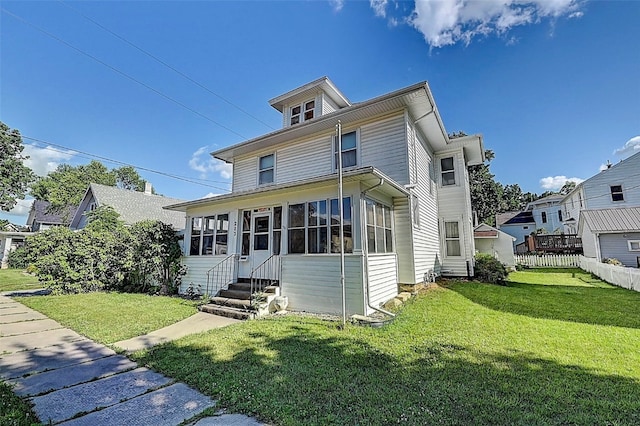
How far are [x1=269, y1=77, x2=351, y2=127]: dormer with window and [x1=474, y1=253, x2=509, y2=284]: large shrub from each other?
30.9 feet

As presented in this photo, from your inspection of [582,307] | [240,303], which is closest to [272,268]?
[240,303]

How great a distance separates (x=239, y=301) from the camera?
746cm

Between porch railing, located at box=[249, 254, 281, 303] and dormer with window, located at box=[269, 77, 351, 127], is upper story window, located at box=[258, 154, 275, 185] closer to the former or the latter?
dormer with window, located at box=[269, 77, 351, 127]

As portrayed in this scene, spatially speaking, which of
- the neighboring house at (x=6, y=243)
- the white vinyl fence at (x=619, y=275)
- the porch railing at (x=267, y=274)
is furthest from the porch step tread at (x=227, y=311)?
the neighboring house at (x=6, y=243)

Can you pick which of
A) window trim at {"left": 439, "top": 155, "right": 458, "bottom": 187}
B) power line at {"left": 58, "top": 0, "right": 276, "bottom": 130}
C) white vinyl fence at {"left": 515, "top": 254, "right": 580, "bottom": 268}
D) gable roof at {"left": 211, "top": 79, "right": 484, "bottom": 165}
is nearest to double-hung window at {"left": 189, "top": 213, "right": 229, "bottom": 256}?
gable roof at {"left": 211, "top": 79, "right": 484, "bottom": 165}

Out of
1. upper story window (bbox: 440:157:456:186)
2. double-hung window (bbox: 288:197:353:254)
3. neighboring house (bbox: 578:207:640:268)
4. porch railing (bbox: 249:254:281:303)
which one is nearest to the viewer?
double-hung window (bbox: 288:197:353:254)

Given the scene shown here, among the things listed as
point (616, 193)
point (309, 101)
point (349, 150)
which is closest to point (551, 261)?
point (616, 193)

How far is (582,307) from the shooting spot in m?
7.24

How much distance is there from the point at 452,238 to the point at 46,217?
128 feet

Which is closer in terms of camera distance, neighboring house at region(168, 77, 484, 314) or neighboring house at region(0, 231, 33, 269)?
neighboring house at region(168, 77, 484, 314)

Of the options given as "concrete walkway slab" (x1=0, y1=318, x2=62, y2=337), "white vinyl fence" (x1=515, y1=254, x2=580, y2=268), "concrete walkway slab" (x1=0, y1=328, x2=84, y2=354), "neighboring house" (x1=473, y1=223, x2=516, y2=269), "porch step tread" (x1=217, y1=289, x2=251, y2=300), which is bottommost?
"concrete walkway slab" (x1=0, y1=328, x2=84, y2=354)

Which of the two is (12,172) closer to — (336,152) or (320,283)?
(336,152)

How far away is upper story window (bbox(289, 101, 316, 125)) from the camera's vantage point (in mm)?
12312

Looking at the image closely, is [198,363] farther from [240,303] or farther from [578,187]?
[578,187]
